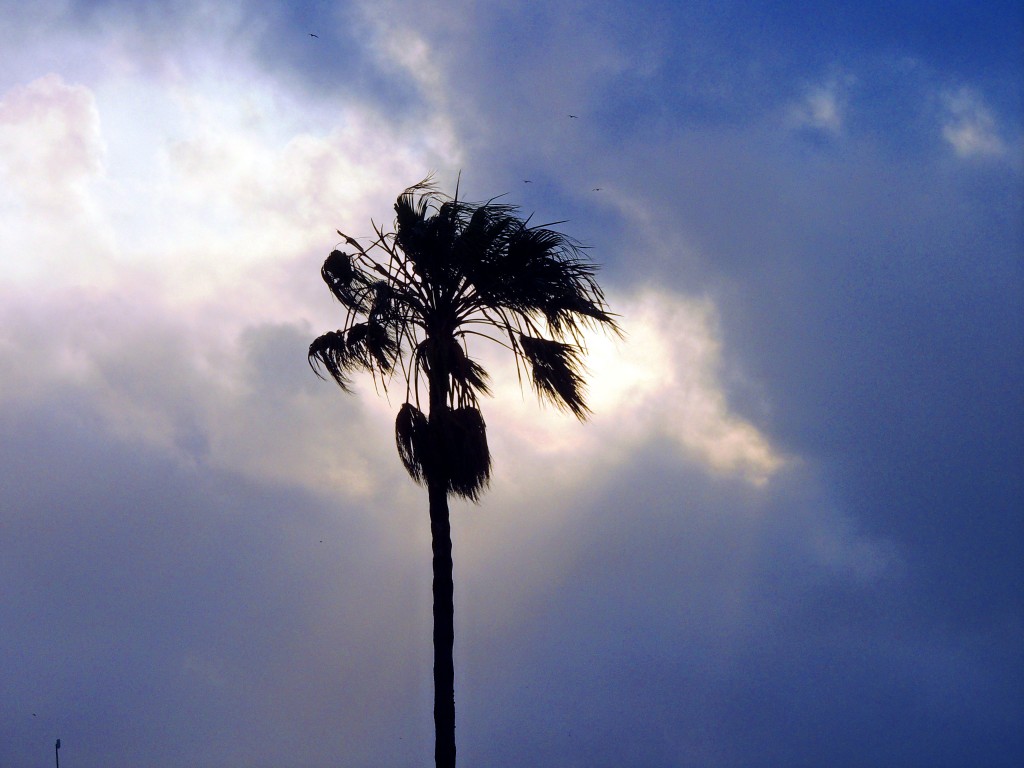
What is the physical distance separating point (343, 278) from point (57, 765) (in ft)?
75.5

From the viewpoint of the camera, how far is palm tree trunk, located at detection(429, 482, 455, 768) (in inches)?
625

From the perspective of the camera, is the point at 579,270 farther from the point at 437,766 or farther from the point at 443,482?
the point at 437,766

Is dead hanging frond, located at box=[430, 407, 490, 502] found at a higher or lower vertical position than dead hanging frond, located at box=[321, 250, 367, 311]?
lower

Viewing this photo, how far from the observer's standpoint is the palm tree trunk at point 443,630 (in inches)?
625

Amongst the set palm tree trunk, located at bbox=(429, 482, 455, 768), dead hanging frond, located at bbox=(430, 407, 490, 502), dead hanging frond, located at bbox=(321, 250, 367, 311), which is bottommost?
palm tree trunk, located at bbox=(429, 482, 455, 768)

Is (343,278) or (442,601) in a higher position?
(343,278)

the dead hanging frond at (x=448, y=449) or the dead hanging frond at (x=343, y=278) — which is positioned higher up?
the dead hanging frond at (x=343, y=278)

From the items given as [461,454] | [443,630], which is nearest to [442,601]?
[443,630]

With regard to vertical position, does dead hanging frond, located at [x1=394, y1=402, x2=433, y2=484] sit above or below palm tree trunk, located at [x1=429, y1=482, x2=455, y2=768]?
above

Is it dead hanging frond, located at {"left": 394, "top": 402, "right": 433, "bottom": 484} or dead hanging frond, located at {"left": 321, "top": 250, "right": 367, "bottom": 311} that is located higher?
dead hanging frond, located at {"left": 321, "top": 250, "right": 367, "bottom": 311}

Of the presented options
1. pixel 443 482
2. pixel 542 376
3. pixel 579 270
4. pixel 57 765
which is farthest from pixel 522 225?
pixel 57 765

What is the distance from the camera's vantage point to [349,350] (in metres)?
18.3

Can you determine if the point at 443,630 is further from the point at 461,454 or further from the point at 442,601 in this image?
the point at 461,454

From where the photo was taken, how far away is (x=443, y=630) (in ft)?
54.0
